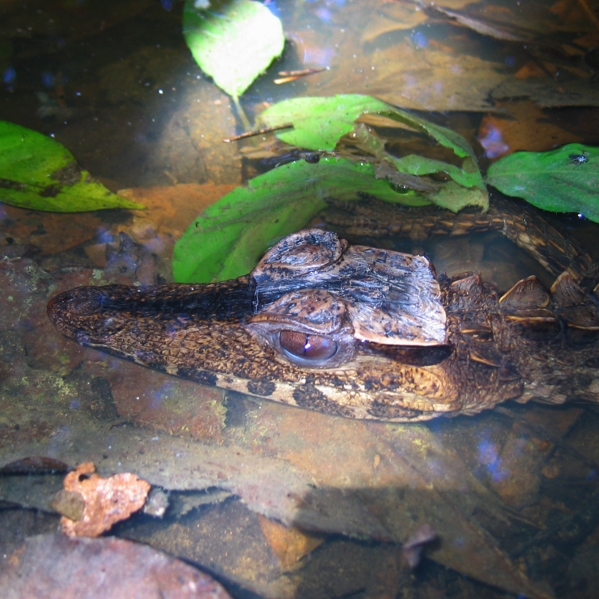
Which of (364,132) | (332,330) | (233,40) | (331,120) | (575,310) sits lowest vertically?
(575,310)

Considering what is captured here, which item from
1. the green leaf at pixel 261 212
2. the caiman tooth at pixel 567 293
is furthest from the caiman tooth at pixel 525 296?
the green leaf at pixel 261 212

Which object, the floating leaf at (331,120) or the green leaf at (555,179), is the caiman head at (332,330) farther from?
the floating leaf at (331,120)

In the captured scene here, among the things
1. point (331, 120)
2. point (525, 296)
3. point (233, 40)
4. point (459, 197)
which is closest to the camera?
point (525, 296)

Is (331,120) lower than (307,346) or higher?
higher

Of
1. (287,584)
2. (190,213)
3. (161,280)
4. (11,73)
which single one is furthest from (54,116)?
(287,584)

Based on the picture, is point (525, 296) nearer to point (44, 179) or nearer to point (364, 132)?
point (364, 132)

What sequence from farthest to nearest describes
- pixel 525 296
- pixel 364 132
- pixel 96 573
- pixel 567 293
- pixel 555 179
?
pixel 364 132, pixel 555 179, pixel 567 293, pixel 525 296, pixel 96 573

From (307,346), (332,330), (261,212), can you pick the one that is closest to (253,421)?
(307,346)
